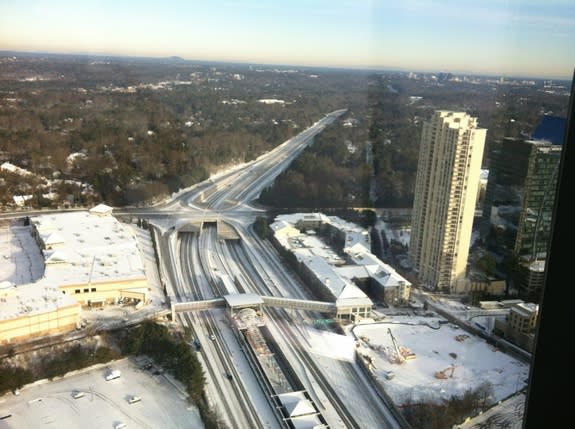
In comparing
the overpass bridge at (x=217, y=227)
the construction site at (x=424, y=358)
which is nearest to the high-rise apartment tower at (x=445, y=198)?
the construction site at (x=424, y=358)

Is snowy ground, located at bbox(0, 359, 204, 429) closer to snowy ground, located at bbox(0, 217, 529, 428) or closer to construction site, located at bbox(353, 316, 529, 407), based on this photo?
snowy ground, located at bbox(0, 217, 529, 428)

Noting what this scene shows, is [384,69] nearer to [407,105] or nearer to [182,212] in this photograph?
[407,105]

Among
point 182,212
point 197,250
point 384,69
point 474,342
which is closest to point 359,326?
point 474,342

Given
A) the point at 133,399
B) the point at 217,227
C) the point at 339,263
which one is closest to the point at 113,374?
the point at 133,399

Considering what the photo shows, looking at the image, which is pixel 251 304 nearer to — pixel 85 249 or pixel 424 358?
pixel 424 358

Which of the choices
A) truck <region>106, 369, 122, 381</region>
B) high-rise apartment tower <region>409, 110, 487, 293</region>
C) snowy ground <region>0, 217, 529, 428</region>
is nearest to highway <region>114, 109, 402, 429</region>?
snowy ground <region>0, 217, 529, 428</region>
